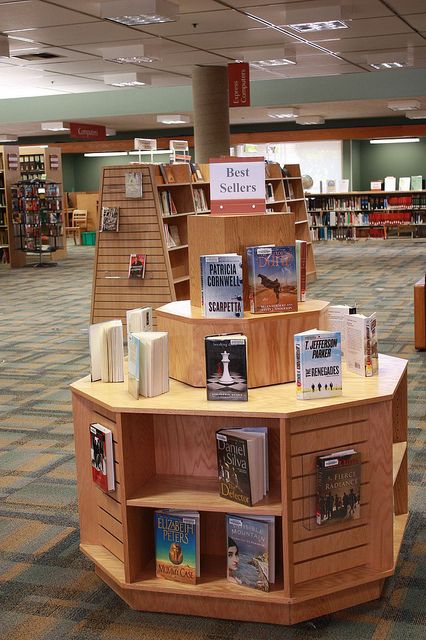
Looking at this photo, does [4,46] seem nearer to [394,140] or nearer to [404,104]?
[404,104]

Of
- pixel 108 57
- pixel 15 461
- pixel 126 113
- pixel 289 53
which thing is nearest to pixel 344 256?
pixel 126 113

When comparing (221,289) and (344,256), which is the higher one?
(221,289)

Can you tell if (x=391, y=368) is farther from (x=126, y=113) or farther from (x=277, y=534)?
(x=126, y=113)

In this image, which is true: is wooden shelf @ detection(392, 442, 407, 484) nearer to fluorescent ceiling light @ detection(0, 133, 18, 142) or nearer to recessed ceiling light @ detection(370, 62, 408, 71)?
recessed ceiling light @ detection(370, 62, 408, 71)

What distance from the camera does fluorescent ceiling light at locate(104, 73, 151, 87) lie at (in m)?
12.2

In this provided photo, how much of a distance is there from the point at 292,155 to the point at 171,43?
1526 cm

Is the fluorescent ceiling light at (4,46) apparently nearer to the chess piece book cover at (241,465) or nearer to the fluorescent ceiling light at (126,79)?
the fluorescent ceiling light at (126,79)

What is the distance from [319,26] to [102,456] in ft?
21.7

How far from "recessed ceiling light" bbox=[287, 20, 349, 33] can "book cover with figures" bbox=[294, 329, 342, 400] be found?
6.05 meters

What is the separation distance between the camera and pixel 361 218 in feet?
70.5

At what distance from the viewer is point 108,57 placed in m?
10.1

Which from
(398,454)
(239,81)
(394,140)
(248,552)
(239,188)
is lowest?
(248,552)

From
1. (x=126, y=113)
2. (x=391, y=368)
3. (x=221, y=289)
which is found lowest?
(x=391, y=368)

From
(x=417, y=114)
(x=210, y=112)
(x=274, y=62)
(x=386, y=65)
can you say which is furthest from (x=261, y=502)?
(x=417, y=114)
